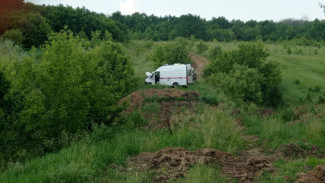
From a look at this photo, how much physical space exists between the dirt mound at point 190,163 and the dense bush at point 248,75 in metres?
37.8

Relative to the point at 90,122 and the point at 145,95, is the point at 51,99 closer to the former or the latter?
the point at 90,122

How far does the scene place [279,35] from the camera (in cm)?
12350

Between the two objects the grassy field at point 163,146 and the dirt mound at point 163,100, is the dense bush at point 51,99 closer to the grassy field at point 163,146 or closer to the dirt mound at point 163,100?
the grassy field at point 163,146

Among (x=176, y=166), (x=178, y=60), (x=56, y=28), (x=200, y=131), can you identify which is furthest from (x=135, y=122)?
(x=56, y=28)

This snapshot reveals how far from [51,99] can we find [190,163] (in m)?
10.0

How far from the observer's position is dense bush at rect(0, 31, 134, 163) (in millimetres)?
14492

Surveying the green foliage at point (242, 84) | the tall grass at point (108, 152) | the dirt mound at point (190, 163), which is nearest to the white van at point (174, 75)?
the green foliage at point (242, 84)

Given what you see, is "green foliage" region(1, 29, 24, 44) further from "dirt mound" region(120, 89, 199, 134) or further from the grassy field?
the grassy field

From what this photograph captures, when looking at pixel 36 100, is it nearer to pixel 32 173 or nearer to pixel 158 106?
pixel 32 173

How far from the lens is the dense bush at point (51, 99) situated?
14.5m

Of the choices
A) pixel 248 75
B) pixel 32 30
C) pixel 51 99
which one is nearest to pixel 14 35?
pixel 32 30

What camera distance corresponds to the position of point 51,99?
1572cm

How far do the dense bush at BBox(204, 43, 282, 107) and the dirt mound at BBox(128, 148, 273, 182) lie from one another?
37.8 metres

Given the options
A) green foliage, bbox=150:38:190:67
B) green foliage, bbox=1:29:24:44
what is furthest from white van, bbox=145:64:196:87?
green foliage, bbox=1:29:24:44
